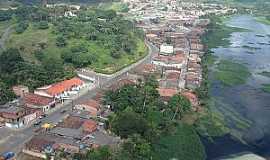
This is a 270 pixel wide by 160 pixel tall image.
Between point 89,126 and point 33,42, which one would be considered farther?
point 33,42

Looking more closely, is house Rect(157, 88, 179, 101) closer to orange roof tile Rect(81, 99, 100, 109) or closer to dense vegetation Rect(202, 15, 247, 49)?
orange roof tile Rect(81, 99, 100, 109)

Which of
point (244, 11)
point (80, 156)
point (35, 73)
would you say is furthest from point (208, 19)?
point (80, 156)

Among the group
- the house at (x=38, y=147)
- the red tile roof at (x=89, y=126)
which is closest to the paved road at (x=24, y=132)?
the house at (x=38, y=147)

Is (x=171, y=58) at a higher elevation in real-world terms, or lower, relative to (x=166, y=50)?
lower

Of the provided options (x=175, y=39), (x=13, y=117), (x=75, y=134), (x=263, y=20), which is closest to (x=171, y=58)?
(x=175, y=39)

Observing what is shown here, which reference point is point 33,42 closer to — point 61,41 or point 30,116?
point 61,41

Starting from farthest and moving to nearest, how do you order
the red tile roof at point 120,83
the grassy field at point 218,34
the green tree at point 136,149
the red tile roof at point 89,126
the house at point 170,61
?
1. the grassy field at point 218,34
2. the house at point 170,61
3. the red tile roof at point 120,83
4. the red tile roof at point 89,126
5. the green tree at point 136,149

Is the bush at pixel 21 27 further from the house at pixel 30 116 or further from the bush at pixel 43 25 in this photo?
the house at pixel 30 116

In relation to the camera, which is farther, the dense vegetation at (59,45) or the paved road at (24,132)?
the dense vegetation at (59,45)

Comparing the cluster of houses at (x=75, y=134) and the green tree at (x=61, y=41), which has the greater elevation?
the green tree at (x=61, y=41)
